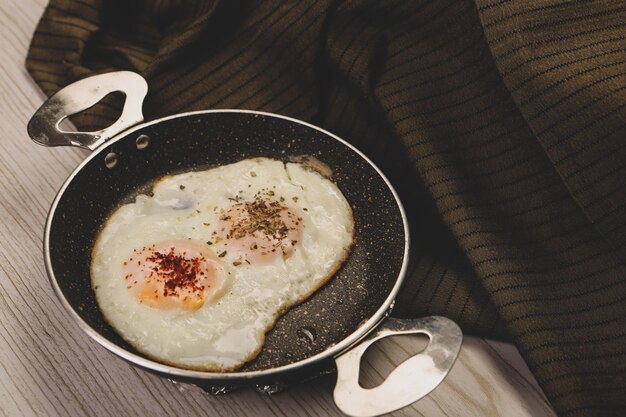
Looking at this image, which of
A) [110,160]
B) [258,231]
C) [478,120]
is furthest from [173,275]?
[478,120]

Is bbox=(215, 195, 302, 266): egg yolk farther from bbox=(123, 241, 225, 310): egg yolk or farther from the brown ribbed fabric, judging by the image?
the brown ribbed fabric

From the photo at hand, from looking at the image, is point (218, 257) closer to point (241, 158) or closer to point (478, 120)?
point (241, 158)

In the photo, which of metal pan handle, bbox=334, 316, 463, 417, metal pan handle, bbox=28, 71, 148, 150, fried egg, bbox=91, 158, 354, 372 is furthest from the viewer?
metal pan handle, bbox=28, 71, 148, 150

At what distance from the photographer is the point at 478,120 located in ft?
3.37

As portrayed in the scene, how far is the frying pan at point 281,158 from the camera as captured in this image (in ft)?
2.46

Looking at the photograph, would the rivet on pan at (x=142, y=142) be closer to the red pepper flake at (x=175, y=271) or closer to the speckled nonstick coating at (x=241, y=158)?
the speckled nonstick coating at (x=241, y=158)

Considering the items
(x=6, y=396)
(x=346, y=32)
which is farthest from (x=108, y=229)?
(x=346, y=32)

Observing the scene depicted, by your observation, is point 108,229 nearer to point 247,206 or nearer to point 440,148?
point 247,206

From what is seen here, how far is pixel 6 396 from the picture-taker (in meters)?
0.88

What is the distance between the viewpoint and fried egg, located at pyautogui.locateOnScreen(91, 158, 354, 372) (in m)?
0.86

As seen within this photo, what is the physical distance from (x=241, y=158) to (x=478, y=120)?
1.43ft

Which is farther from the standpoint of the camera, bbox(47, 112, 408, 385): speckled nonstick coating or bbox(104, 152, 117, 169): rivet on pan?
bbox(104, 152, 117, 169): rivet on pan

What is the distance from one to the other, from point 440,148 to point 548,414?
1.48 feet

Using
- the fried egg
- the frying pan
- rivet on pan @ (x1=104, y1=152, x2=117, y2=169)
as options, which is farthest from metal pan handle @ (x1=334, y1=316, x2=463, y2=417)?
rivet on pan @ (x1=104, y1=152, x2=117, y2=169)
